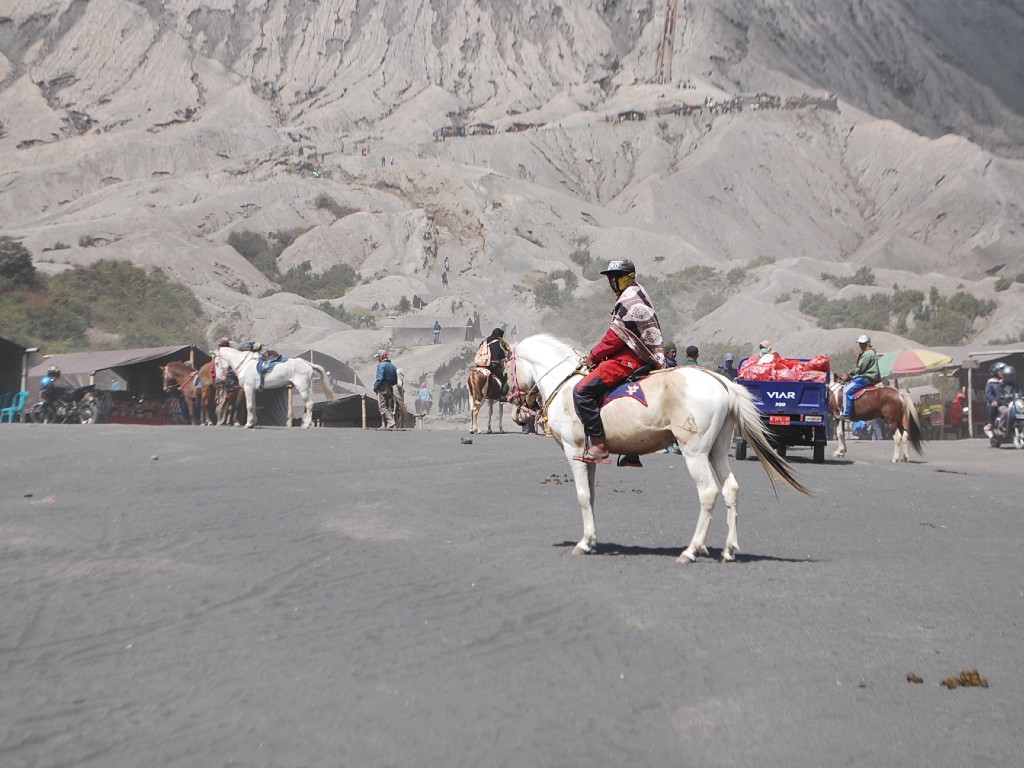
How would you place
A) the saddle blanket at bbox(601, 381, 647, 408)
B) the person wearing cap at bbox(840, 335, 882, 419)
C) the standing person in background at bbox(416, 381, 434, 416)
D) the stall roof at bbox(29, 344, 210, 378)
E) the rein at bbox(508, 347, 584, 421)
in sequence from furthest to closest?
the standing person in background at bbox(416, 381, 434, 416) < the stall roof at bbox(29, 344, 210, 378) < the person wearing cap at bbox(840, 335, 882, 419) < the rein at bbox(508, 347, 584, 421) < the saddle blanket at bbox(601, 381, 647, 408)

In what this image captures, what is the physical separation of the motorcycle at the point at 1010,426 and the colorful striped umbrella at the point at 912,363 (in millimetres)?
7957

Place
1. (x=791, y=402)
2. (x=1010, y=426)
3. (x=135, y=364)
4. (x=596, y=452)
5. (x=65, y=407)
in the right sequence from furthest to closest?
(x=135, y=364)
(x=65, y=407)
(x=1010, y=426)
(x=791, y=402)
(x=596, y=452)

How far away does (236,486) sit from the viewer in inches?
557

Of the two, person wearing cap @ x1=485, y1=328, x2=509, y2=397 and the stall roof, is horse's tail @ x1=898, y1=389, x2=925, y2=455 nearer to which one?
person wearing cap @ x1=485, y1=328, x2=509, y2=397

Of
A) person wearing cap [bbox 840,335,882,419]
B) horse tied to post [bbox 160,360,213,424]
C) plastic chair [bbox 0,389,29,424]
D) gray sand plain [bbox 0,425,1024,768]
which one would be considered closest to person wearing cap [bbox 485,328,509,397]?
person wearing cap [bbox 840,335,882,419]

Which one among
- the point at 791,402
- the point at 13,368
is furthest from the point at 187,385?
the point at 791,402

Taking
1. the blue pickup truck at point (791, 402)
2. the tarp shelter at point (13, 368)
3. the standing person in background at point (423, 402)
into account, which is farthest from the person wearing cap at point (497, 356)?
the standing person in background at point (423, 402)

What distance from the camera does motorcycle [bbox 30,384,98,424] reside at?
32.8 metres

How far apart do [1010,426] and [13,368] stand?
30.0 metres

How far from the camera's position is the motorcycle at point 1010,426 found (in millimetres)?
27812

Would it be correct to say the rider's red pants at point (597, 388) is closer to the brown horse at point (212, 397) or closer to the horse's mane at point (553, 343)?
the horse's mane at point (553, 343)

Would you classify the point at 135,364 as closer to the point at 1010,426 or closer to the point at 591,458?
the point at 1010,426

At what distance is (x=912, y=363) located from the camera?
1475 inches

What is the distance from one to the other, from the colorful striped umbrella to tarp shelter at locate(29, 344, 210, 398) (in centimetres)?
2308
